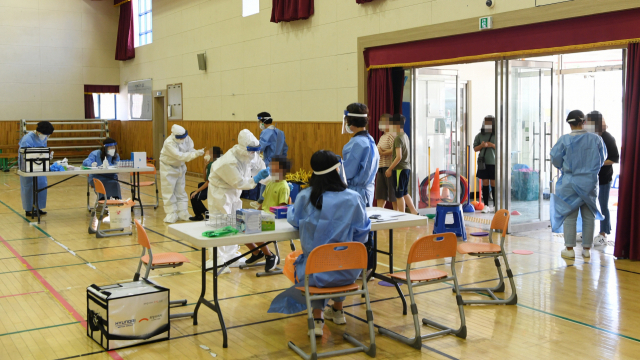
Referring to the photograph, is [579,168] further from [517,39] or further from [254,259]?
[254,259]

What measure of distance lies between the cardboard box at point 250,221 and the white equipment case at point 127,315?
25.3 inches

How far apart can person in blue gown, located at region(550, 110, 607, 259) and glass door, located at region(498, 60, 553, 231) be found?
1.36 m

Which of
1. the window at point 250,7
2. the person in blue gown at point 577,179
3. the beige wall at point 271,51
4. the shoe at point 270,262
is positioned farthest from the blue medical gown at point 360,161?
the window at point 250,7

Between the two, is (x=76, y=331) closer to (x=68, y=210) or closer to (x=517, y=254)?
(x=517, y=254)

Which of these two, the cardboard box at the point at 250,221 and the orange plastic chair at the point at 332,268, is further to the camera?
the cardboard box at the point at 250,221

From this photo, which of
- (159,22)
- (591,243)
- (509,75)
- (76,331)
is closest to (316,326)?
(76,331)

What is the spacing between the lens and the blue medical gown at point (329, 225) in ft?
12.2

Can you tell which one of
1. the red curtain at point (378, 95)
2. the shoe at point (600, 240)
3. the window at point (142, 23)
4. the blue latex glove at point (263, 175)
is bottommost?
the shoe at point (600, 240)

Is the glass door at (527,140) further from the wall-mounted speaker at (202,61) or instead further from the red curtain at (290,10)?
the wall-mounted speaker at (202,61)

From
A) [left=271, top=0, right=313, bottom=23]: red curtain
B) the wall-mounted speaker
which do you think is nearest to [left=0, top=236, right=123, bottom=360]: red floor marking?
[left=271, top=0, right=313, bottom=23]: red curtain

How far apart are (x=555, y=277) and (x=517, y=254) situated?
3.03 feet

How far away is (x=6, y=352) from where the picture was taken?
376cm

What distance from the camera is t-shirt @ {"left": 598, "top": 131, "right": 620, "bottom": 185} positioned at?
21.6 feet

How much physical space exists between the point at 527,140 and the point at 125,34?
13.3 meters
